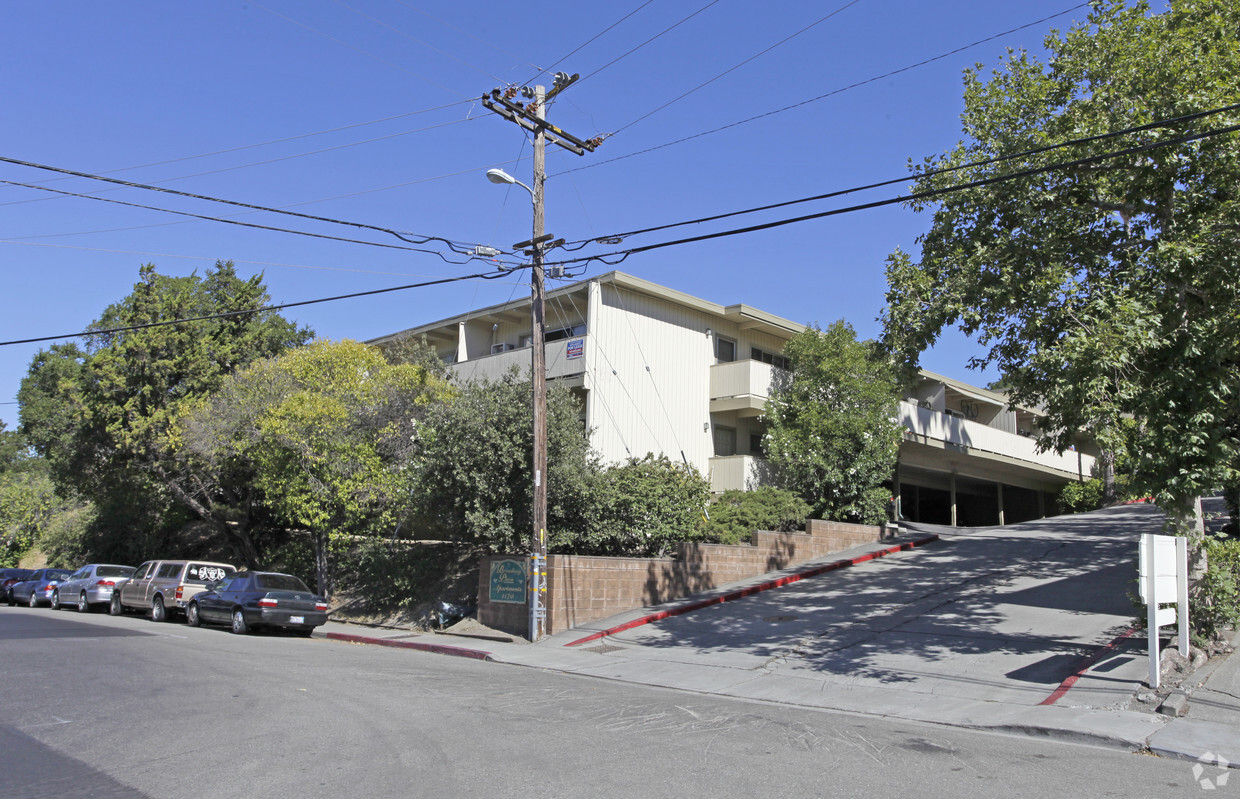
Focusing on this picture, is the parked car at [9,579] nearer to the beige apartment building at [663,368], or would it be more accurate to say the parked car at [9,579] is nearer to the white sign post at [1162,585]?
the beige apartment building at [663,368]

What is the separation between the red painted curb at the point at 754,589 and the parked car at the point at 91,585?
17328 mm

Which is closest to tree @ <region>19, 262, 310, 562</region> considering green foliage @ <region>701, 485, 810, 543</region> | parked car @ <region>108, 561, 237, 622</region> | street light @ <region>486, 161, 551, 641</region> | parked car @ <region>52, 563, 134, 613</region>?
parked car @ <region>52, 563, 134, 613</region>

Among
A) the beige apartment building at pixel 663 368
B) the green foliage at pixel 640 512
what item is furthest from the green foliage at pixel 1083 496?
the green foliage at pixel 640 512

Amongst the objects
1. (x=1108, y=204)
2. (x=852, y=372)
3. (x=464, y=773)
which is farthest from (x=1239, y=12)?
(x=464, y=773)

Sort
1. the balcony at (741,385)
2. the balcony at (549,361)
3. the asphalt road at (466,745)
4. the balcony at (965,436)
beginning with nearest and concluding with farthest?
the asphalt road at (466,745) → the balcony at (549,361) → the balcony at (741,385) → the balcony at (965,436)

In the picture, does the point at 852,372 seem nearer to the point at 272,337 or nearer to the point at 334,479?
the point at 334,479

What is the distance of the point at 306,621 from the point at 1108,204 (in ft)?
57.3

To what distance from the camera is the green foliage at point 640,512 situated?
18922 millimetres

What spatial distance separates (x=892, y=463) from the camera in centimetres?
2462

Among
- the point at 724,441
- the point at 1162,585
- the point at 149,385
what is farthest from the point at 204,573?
the point at 1162,585

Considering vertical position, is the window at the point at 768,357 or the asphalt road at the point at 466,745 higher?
the window at the point at 768,357

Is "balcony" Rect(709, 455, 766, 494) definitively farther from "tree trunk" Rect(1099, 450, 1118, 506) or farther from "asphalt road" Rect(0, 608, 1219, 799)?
"tree trunk" Rect(1099, 450, 1118, 506)

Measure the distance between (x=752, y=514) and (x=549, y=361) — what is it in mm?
7336

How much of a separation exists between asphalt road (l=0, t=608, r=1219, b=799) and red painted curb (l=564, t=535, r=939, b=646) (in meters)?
4.79
